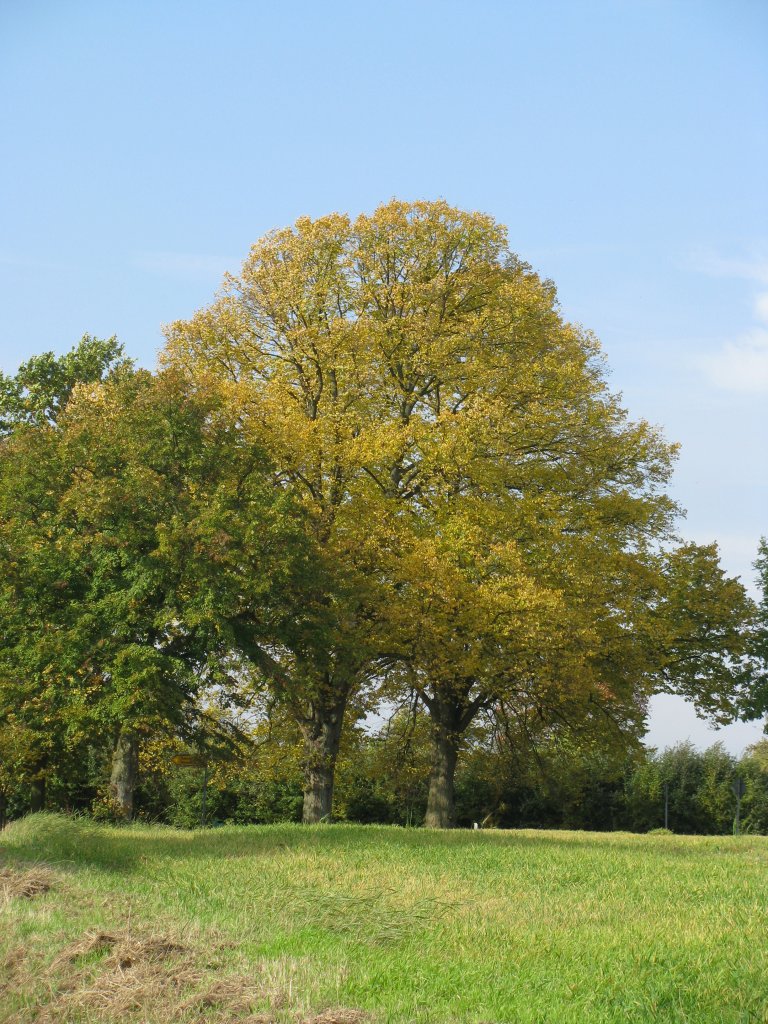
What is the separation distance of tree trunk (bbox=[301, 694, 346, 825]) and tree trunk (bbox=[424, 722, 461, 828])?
9.93ft

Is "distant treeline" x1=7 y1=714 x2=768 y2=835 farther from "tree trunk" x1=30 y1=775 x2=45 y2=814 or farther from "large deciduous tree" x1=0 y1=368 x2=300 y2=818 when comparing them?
"large deciduous tree" x1=0 y1=368 x2=300 y2=818

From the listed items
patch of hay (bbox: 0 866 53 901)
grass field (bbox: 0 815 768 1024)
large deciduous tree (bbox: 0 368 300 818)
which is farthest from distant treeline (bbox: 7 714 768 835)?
patch of hay (bbox: 0 866 53 901)

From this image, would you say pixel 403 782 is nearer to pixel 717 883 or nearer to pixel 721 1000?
pixel 717 883

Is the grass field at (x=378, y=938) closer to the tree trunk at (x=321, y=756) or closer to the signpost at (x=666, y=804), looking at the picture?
the tree trunk at (x=321, y=756)

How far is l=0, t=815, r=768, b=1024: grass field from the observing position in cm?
765

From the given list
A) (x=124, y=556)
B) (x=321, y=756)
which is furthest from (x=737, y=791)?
(x=124, y=556)

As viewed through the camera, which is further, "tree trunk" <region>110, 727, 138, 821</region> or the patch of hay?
"tree trunk" <region>110, 727, 138, 821</region>

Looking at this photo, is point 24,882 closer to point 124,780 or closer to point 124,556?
point 124,556

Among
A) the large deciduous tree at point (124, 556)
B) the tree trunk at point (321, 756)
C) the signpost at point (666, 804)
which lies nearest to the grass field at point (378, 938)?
the large deciduous tree at point (124, 556)

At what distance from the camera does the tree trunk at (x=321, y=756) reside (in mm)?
27266

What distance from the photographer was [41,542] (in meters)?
21.2

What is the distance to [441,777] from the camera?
29266mm

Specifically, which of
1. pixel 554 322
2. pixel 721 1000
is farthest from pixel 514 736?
pixel 721 1000

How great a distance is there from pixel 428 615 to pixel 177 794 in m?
22.8
